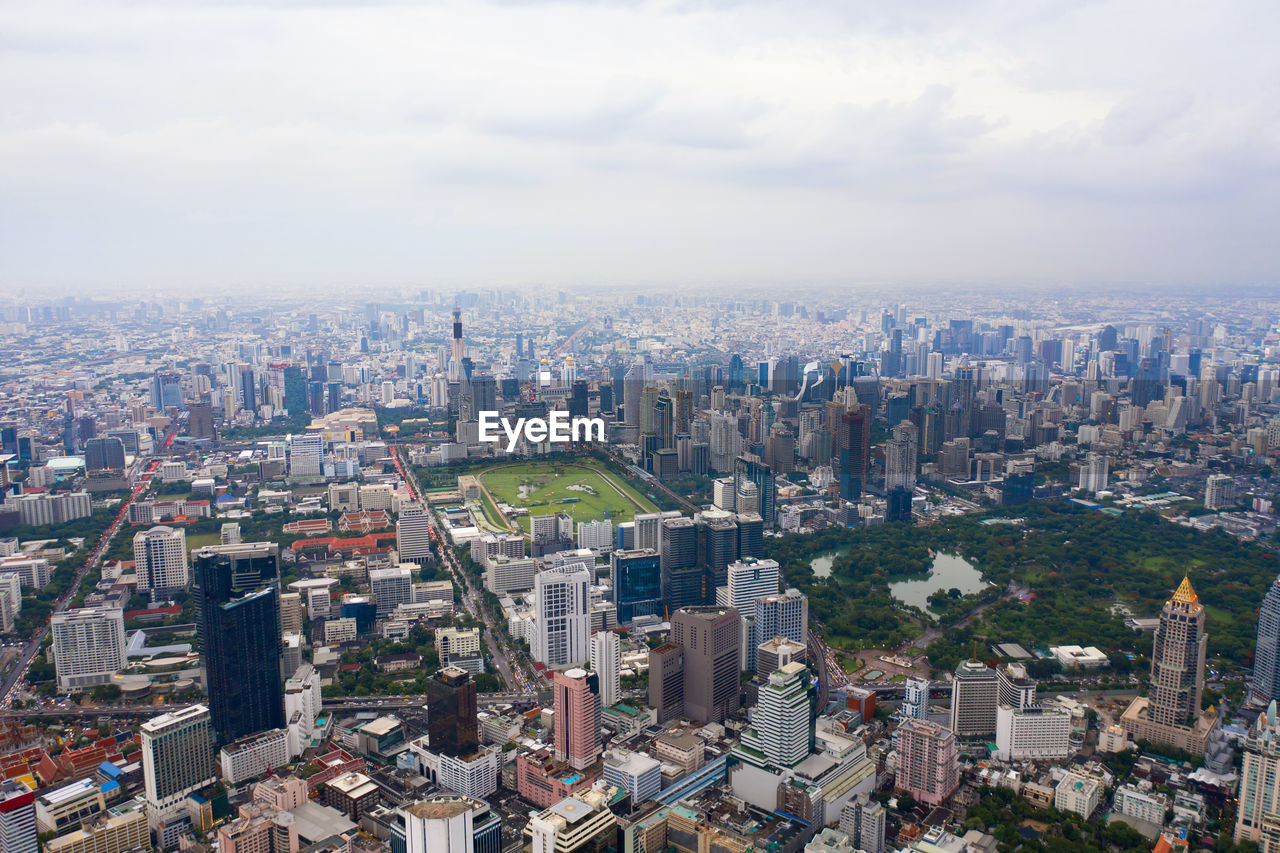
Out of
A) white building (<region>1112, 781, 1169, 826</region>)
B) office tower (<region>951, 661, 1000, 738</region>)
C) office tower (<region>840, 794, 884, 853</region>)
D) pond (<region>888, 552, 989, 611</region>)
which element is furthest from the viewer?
→ pond (<region>888, 552, 989, 611</region>)

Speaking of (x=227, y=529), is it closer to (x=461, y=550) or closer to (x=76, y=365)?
(x=461, y=550)

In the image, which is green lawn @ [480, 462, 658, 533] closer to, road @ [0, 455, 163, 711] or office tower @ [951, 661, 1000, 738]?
road @ [0, 455, 163, 711]

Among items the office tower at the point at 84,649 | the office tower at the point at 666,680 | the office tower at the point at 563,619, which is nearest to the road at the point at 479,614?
the office tower at the point at 563,619

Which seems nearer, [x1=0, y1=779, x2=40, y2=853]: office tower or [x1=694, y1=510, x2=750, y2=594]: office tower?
[x1=0, y1=779, x2=40, y2=853]: office tower

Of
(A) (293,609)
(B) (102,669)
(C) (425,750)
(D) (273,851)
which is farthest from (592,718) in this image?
(B) (102,669)

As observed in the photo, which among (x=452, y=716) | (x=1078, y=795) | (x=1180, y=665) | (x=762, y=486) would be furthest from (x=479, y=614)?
(x=1180, y=665)

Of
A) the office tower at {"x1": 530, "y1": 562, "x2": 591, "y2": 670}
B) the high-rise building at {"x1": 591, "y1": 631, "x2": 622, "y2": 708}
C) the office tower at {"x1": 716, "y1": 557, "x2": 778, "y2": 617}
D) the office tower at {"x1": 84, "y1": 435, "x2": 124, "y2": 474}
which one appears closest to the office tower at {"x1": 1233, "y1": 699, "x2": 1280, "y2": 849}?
the office tower at {"x1": 716, "y1": 557, "x2": 778, "y2": 617}

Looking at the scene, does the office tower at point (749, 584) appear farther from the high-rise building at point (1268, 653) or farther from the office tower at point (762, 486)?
the high-rise building at point (1268, 653)
